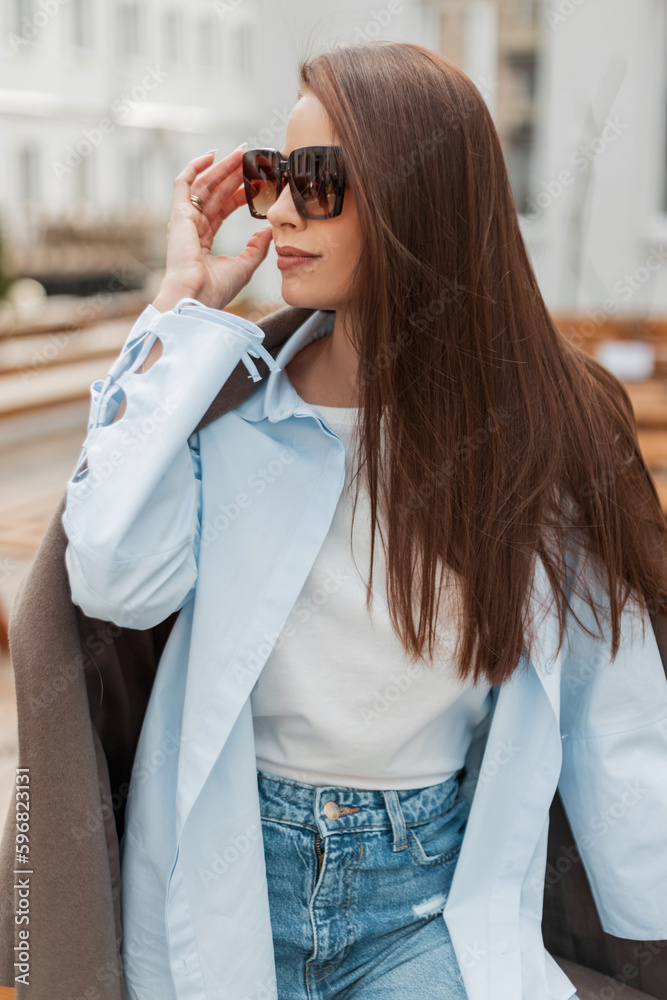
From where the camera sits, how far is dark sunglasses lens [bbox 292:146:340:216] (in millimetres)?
996

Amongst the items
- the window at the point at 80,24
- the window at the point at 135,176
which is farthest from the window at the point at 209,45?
the window at the point at 135,176

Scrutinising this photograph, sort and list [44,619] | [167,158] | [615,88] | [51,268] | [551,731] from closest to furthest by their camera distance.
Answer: [44,619], [551,731], [615,88], [51,268], [167,158]

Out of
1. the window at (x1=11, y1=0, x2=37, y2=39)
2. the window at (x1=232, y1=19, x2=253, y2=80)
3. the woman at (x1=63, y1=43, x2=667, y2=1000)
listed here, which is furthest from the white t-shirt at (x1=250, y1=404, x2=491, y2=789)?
the window at (x1=232, y1=19, x2=253, y2=80)

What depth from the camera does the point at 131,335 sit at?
3.62 feet

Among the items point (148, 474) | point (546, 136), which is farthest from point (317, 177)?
point (546, 136)

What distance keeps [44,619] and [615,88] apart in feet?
23.9

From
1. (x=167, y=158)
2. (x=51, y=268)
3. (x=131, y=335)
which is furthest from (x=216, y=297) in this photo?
(x=167, y=158)

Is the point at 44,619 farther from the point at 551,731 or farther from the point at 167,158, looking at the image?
the point at 167,158

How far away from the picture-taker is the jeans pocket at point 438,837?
43.8 inches

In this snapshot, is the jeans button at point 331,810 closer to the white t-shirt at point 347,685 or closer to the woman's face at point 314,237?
the white t-shirt at point 347,685

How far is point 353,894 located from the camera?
1.08 m

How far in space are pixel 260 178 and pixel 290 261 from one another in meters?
0.11

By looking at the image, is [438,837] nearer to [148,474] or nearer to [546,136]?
[148,474]

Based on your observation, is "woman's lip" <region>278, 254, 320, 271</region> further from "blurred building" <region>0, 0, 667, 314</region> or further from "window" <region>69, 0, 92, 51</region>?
"window" <region>69, 0, 92, 51</region>
